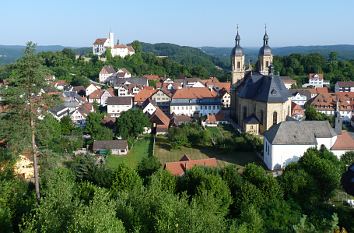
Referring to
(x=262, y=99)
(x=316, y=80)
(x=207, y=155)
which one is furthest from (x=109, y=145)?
(x=316, y=80)

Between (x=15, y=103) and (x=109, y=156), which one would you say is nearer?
(x=15, y=103)

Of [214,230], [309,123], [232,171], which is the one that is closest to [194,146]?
[309,123]

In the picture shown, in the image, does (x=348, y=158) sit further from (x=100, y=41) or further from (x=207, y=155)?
(x=100, y=41)

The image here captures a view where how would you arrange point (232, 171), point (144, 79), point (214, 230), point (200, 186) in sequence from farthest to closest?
point (144, 79)
point (232, 171)
point (200, 186)
point (214, 230)

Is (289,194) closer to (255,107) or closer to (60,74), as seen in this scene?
(255,107)

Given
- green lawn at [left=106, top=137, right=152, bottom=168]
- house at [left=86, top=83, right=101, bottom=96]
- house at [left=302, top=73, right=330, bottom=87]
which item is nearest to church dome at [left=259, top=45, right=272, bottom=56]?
green lawn at [left=106, top=137, right=152, bottom=168]

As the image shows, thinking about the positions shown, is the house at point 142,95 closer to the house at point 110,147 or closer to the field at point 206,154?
the field at point 206,154
